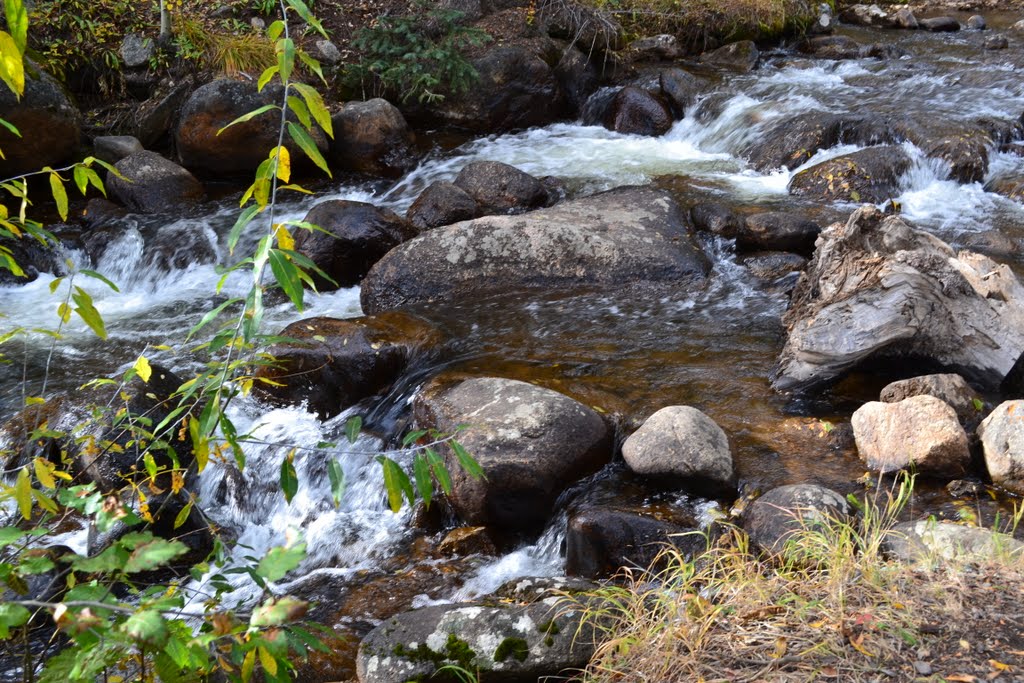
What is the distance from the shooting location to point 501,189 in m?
8.46

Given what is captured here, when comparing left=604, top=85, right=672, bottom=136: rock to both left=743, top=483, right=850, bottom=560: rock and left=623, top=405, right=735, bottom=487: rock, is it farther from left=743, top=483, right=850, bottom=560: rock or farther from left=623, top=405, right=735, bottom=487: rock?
left=743, top=483, right=850, bottom=560: rock

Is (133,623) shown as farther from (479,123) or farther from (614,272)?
(479,123)

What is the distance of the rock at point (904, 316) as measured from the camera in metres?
5.07

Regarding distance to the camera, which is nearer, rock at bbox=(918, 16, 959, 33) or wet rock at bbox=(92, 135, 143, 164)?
wet rock at bbox=(92, 135, 143, 164)

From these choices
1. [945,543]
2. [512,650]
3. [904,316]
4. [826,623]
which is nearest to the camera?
[826,623]

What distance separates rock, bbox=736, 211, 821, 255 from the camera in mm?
7242

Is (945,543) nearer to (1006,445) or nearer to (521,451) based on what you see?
(1006,445)

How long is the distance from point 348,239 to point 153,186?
294 cm

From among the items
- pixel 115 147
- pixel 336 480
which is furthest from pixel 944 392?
pixel 115 147

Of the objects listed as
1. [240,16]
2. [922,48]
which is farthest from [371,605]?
[922,48]

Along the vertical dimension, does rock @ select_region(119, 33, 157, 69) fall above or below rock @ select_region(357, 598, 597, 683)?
above

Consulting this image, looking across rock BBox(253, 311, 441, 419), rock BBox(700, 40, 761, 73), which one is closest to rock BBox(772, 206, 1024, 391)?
rock BBox(253, 311, 441, 419)

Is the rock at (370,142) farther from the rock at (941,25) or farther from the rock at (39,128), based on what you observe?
the rock at (941,25)

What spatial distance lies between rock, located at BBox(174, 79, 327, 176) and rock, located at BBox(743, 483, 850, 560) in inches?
271
